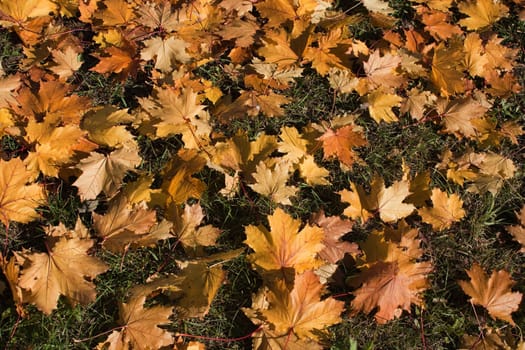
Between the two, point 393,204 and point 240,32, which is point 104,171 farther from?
point 393,204

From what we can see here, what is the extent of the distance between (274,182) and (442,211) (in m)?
0.83

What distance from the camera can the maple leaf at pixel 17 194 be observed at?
216 cm

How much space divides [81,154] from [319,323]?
50.6 inches

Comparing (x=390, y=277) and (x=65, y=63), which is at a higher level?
(x=65, y=63)

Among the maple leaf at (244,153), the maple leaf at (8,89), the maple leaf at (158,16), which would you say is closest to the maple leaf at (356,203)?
the maple leaf at (244,153)

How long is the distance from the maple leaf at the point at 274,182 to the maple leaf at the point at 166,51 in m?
0.72

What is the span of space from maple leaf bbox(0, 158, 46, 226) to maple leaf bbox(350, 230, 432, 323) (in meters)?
1.44

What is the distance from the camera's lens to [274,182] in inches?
93.4

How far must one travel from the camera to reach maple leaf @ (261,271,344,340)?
2025 millimetres

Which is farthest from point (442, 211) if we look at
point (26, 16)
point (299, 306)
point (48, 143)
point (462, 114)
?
point (26, 16)

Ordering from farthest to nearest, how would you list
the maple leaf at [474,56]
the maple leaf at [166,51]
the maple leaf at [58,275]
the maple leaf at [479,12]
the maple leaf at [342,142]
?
the maple leaf at [479,12] < the maple leaf at [474,56] < the maple leaf at [166,51] < the maple leaf at [342,142] < the maple leaf at [58,275]

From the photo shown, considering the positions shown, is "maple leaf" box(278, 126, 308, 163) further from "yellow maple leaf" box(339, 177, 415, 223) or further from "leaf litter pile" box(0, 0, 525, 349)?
"yellow maple leaf" box(339, 177, 415, 223)

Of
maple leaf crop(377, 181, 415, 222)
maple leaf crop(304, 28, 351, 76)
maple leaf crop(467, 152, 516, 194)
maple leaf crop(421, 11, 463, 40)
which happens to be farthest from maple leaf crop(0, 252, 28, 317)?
maple leaf crop(421, 11, 463, 40)

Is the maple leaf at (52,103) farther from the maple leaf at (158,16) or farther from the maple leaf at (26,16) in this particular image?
the maple leaf at (158,16)
